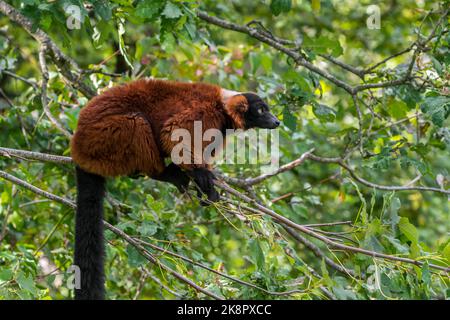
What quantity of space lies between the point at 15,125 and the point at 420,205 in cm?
727

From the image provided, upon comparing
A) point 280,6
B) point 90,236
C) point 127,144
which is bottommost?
point 90,236

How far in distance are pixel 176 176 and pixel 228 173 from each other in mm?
1722

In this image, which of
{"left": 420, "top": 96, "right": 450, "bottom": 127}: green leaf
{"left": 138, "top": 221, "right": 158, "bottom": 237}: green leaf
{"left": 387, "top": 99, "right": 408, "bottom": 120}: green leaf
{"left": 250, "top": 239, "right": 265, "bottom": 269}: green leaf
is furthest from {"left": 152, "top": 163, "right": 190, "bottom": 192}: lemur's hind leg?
{"left": 387, "top": 99, "right": 408, "bottom": 120}: green leaf

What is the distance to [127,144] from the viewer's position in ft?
15.0

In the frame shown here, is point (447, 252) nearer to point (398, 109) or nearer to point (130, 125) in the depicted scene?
point (398, 109)

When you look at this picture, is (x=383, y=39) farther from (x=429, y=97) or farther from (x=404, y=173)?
(x=429, y=97)

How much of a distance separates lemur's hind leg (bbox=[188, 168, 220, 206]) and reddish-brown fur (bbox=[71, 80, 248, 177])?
58mm

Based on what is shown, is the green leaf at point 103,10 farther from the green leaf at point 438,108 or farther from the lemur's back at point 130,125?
the green leaf at point 438,108

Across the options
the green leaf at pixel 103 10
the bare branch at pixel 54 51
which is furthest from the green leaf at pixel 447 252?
the bare branch at pixel 54 51

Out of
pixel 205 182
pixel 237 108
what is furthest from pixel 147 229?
pixel 237 108

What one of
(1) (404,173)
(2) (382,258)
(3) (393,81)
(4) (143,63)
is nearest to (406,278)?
(2) (382,258)

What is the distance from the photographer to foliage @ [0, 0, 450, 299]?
13.5 feet

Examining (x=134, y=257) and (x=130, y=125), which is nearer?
(x=134, y=257)

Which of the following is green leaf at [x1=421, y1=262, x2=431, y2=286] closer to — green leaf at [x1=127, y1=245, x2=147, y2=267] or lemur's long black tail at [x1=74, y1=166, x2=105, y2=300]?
green leaf at [x1=127, y1=245, x2=147, y2=267]
